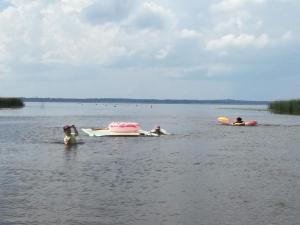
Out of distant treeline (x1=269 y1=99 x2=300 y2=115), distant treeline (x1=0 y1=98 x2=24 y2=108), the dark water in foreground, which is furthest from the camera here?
distant treeline (x1=0 y1=98 x2=24 y2=108)

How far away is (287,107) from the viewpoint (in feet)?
305

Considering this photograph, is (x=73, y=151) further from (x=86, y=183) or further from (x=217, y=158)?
(x=86, y=183)

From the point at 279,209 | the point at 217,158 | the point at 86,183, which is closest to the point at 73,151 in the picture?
the point at 217,158

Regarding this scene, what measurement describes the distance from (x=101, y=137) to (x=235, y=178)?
23.7 meters

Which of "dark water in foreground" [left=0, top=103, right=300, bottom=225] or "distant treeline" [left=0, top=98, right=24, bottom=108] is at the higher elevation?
"distant treeline" [left=0, top=98, right=24, bottom=108]

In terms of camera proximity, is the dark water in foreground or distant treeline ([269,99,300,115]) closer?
the dark water in foreground

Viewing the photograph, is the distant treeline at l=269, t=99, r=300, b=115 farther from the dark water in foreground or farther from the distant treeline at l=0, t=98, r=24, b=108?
the distant treeline at l=0, t=98, r=24, b=108

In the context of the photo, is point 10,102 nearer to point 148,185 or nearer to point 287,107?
point 287,107

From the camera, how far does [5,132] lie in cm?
5116

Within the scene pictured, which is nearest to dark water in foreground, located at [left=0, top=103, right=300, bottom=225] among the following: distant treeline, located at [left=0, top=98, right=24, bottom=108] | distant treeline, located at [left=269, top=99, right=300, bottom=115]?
distant treeline, located at [left=269, top=99, right=300, bottom=115]

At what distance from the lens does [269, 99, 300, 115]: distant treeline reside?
89.1 metres

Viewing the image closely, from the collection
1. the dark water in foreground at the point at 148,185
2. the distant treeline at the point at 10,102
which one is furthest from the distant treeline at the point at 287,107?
the distant treeline at the point at 10,102

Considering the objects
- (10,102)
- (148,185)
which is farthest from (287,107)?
(148,185)

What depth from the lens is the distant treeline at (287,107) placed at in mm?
89050
